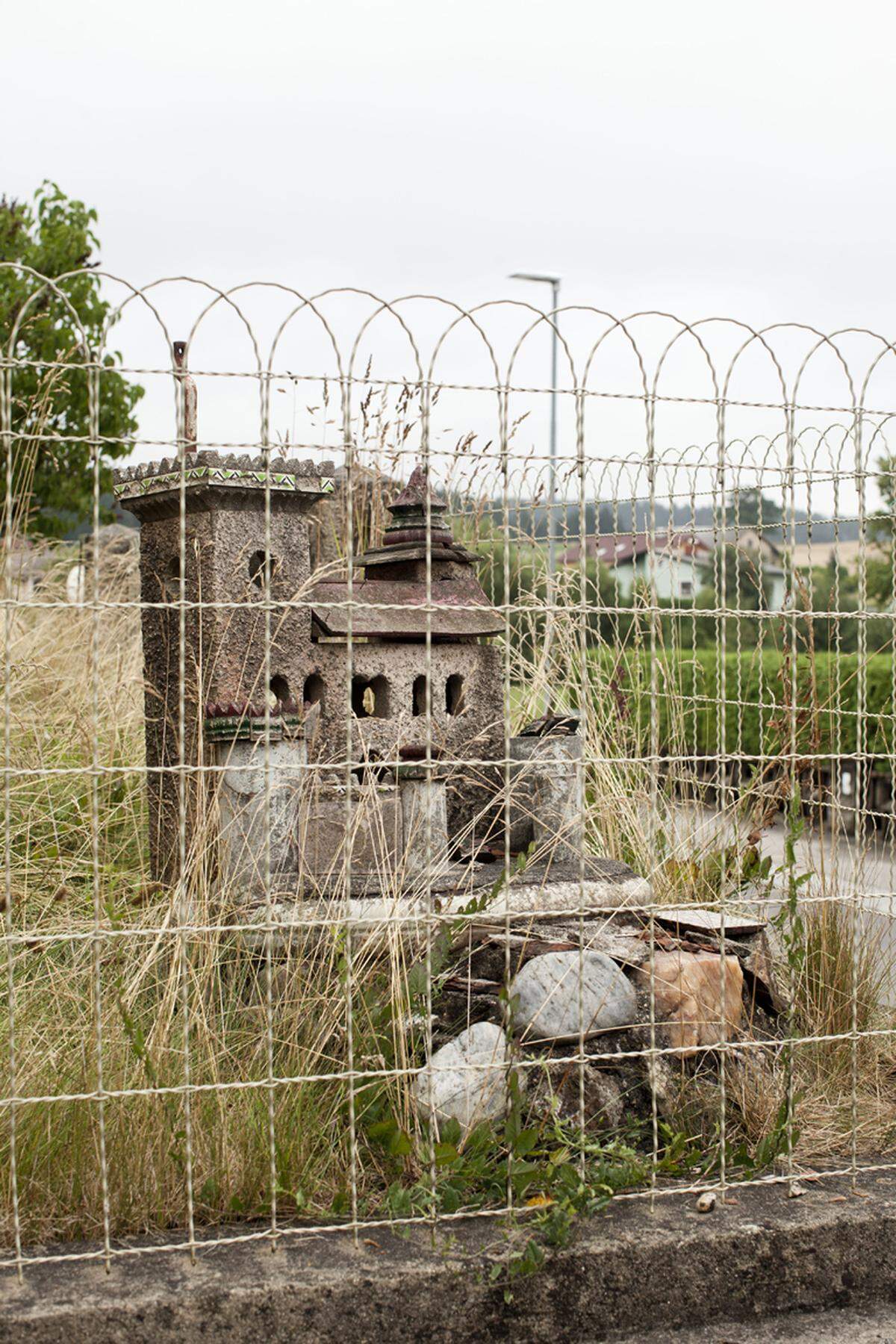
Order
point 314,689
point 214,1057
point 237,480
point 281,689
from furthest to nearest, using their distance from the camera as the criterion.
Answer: point 314,689 < point 281,689 < point 237,480 < point 214,1057

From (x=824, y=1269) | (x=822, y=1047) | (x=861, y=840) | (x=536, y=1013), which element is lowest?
(x=824, y=1269)

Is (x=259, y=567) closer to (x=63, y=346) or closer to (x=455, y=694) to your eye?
(x=455, y=694)

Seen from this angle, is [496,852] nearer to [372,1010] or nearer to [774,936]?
[774,936]

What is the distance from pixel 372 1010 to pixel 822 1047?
5.02ft

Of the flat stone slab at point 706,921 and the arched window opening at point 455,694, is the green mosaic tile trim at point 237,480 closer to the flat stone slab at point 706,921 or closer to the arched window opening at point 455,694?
the arched window opening at point 455,694

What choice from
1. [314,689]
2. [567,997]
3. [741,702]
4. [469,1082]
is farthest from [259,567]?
[741,702]

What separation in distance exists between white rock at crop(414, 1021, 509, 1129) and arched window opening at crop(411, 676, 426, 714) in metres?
1.40

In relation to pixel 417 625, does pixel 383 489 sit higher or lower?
higher

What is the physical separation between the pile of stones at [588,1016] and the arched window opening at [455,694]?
95cm

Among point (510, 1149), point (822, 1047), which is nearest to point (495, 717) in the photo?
point (822, 1047)

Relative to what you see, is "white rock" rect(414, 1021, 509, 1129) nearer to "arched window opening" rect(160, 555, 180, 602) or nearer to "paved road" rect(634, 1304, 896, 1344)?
"paved road" rect(634, 1304, 896, 1344)

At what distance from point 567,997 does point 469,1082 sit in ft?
1.26

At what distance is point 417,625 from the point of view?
14.7 feet

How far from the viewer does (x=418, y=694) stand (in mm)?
4664
